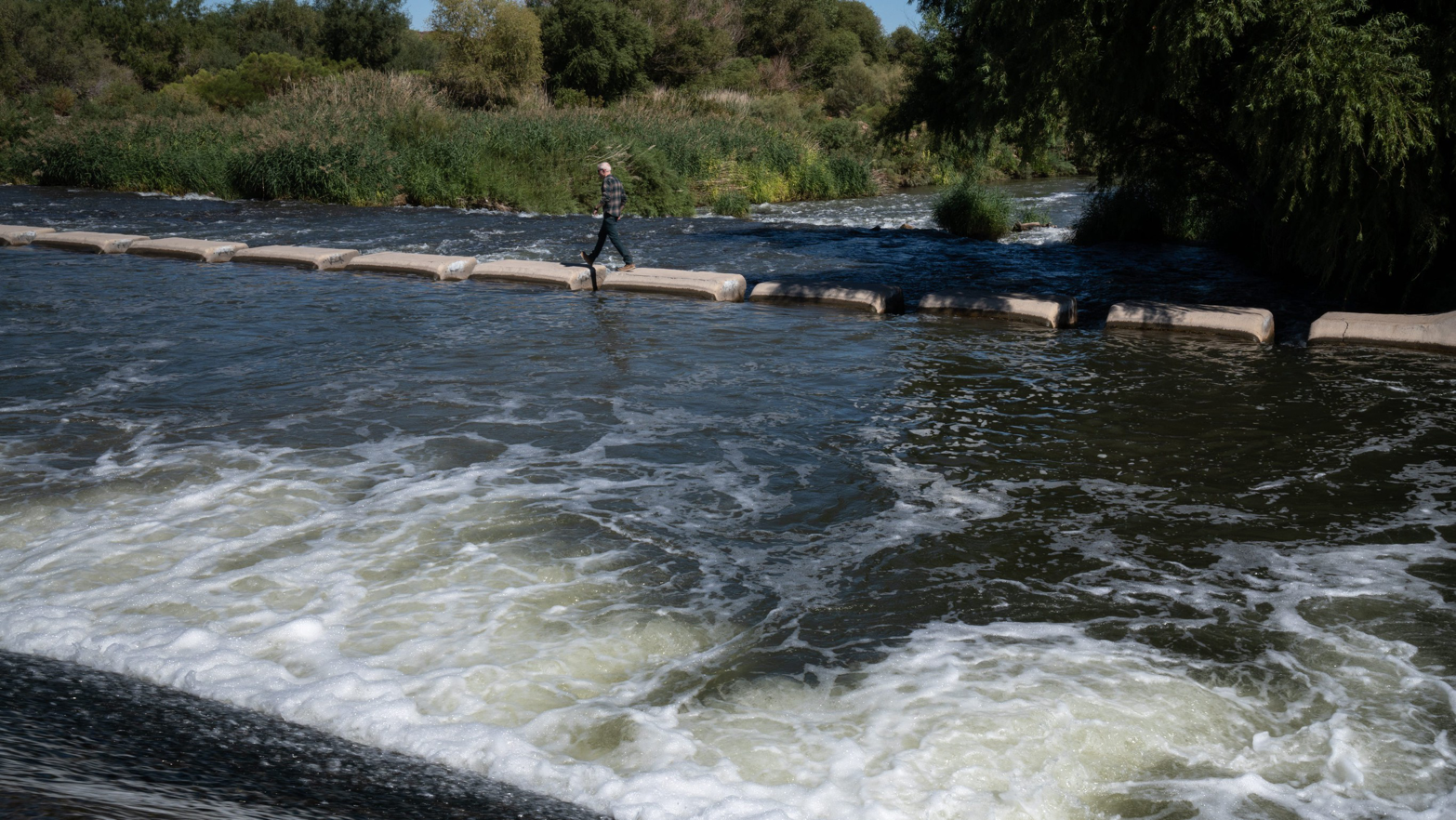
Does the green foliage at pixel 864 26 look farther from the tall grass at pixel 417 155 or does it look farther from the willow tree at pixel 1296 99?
the willow tree at pixel 1296 99

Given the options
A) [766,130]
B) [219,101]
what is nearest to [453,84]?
[219,101]

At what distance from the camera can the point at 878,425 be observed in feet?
27.5

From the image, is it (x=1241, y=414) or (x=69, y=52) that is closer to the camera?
(x=1241, y=414)

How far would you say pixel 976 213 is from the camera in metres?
21.6

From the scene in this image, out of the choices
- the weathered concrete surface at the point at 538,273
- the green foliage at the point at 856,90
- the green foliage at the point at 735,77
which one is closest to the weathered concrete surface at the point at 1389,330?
the weathered concrete surface at the point at 538,273

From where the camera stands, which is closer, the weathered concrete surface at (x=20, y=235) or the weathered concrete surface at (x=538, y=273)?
the weathered concrete surface at (x=538, y=273)

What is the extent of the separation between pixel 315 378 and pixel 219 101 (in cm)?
3677

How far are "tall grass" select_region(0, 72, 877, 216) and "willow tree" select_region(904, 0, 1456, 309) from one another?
13649 mm

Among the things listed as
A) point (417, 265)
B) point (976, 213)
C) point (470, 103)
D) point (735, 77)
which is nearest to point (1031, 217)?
point (976, 213)

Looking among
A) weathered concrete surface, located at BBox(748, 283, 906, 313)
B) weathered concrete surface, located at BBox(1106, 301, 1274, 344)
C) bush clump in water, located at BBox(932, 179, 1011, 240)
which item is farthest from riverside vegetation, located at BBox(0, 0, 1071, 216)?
weathered concrete surface, located at BBox(1106, 301, 1274, 344)

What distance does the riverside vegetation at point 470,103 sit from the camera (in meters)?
25.4

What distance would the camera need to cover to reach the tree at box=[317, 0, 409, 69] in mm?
56344

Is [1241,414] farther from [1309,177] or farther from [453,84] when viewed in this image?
[453,84]

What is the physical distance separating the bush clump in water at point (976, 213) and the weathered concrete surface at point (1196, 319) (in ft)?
30.9
